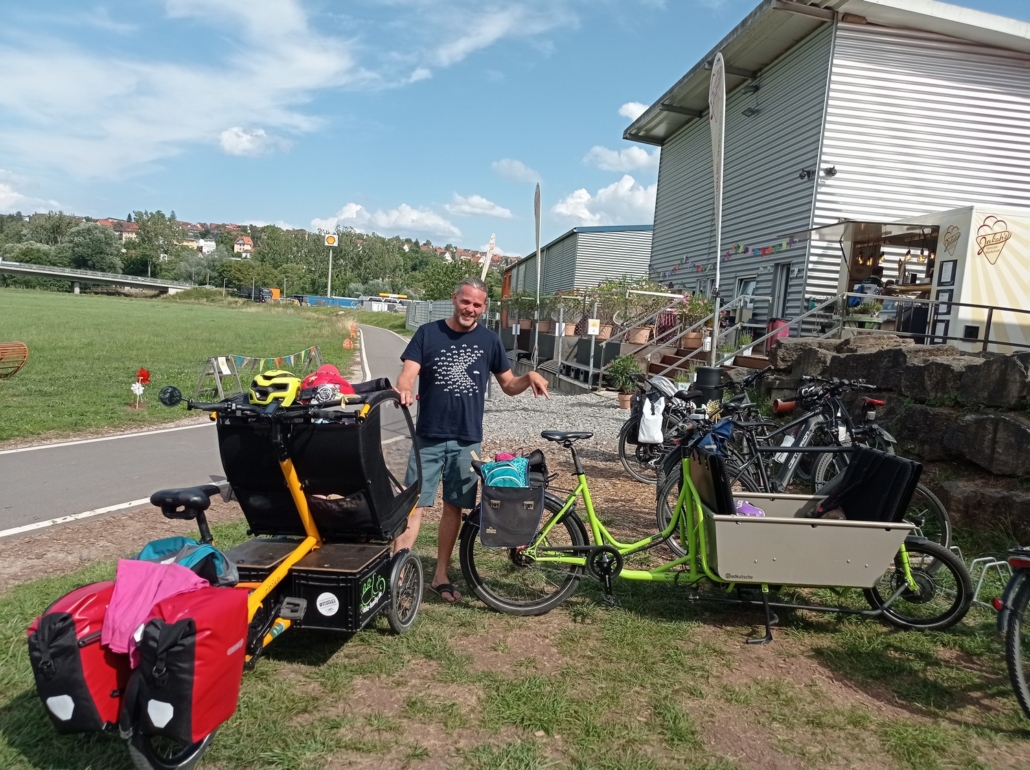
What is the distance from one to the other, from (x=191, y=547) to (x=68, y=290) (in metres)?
111

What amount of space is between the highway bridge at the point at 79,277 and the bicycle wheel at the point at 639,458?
103 m

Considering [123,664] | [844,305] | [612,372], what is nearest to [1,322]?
[612,372]

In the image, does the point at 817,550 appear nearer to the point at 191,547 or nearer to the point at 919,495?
the point at 919,495

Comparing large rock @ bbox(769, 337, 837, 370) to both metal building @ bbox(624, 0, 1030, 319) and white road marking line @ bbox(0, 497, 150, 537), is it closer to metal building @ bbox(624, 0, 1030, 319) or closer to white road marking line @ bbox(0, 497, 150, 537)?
metal building @ bbox(624, 0, 1030, 319)

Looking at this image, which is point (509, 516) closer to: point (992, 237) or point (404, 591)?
point (404, 591)

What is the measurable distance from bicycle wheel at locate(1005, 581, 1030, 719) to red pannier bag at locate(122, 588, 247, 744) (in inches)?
133

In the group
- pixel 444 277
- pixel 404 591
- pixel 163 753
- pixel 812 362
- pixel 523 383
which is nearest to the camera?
pixel 163 753

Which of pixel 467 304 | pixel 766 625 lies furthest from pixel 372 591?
pixel 766 625

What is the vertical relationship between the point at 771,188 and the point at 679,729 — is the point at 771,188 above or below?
above

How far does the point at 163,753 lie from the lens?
282cm

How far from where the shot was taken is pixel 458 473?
443 cm

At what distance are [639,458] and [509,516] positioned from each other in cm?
425

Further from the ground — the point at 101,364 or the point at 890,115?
the point at 890,115

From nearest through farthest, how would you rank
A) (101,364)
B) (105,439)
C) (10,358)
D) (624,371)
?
(105,439) → (10,358) → (624,371) → (101,364)
